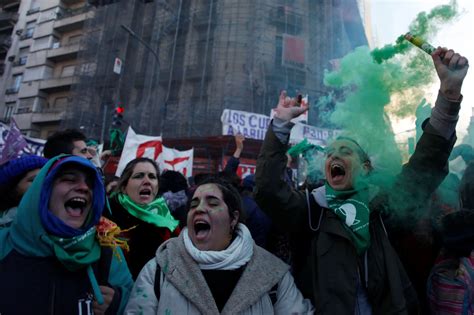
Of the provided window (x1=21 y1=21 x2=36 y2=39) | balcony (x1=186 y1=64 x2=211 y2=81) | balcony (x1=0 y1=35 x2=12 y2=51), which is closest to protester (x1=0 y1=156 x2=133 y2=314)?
balcony (x1=186 y1=64 x2=211 y2=81)

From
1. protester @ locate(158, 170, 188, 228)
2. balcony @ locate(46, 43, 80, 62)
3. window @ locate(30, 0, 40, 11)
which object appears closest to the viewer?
protester @ locate(158, 170, 188, 228)

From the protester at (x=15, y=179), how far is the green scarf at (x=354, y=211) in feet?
5.91

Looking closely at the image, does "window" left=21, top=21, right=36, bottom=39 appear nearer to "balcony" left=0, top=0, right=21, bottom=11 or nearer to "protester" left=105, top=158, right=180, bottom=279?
"balcony" left=0, top=0, right=21, bottom=11

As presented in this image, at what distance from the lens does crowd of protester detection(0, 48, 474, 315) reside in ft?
5.38

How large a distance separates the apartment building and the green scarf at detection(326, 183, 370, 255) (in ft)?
87.6

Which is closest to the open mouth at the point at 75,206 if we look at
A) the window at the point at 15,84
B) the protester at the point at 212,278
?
the protester at the point at 212,278

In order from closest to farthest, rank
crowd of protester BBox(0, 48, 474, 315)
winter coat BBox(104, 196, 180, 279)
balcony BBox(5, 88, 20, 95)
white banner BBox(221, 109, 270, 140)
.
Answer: crowd of protester BBox(0, 48, 474, 315) → winter coat BBox(104, 196, 180, 279) → white banner BBox(221, 109, 270, 140) → balcony BBox(5, 88, 20, 95)

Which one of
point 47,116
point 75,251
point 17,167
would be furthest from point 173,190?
point 47,116

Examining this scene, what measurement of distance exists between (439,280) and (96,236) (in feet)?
6.13

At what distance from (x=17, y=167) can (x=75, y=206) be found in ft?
2.29

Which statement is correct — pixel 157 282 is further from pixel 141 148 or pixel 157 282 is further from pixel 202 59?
pixel 202 59

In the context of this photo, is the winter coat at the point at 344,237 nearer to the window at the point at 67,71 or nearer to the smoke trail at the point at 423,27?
the smoke trail at the point at 423,27

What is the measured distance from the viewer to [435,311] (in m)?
2.02

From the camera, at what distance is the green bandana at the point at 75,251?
1.60 metres
